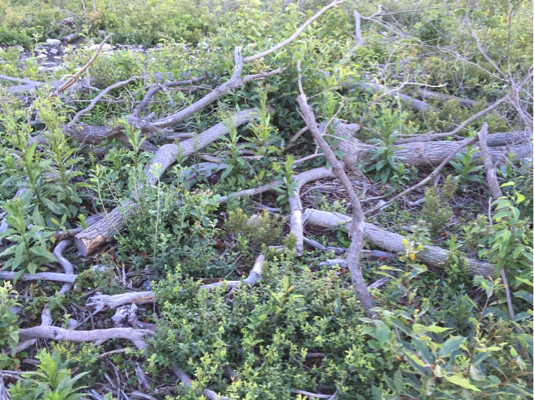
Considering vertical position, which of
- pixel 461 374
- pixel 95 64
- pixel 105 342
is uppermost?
pixel 95 64

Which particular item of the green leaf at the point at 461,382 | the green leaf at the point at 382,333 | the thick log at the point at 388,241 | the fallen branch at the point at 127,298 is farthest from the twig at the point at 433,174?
the green leaf at the point at 461,382

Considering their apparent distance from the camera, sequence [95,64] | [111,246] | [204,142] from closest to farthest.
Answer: [111,246] < [204,142] < [95,64]

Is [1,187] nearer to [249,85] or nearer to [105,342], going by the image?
[105,342]

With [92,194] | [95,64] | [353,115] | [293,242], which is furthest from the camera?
[95,64]

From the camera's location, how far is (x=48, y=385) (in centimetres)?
291

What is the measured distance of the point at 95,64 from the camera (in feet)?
21.2

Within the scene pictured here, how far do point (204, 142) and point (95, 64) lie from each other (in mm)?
2420

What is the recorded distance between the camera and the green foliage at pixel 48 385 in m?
2.83

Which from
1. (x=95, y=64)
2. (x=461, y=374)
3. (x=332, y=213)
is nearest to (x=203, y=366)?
(x=461, y=374)

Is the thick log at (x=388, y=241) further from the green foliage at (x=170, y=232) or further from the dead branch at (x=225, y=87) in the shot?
the dead branch at (x=225, y=87)

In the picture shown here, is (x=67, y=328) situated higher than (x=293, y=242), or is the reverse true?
(x=293, y=242)

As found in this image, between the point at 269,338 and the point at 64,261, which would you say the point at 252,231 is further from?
the point at 64,261

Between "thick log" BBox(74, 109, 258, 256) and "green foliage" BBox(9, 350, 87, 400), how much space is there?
1.25 metres

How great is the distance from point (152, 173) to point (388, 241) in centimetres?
220
